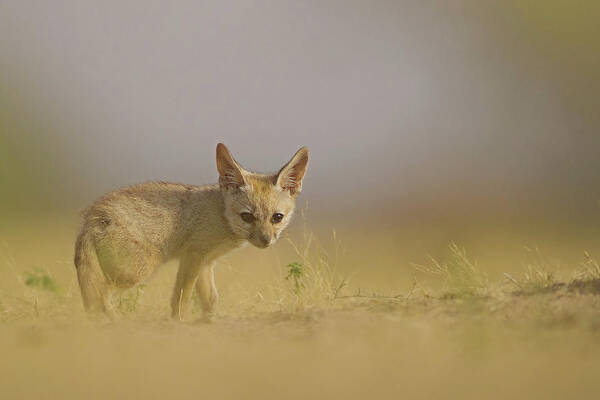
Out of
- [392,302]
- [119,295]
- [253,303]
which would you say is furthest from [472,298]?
[119,295]

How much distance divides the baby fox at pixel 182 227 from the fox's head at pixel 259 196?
0.03 ft

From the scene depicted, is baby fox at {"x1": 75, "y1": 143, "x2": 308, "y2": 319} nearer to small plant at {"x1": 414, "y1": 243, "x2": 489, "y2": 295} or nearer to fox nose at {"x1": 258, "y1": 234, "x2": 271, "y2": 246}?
fox nose at {"x1": 258, "y1": 234, "x2": 271, "y2": 246}

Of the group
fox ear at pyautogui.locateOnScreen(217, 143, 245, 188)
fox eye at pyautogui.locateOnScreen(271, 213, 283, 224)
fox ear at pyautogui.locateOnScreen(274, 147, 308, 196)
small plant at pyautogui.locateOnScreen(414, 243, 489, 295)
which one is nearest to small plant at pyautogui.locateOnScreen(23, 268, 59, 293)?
fox ear at pyautogui.locateOnScreen(217, 143, 245, 188)

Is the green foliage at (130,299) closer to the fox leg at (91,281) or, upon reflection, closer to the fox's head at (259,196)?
the fox leg at (91,281)

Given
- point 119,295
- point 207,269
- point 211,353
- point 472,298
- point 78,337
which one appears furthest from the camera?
point 207,269

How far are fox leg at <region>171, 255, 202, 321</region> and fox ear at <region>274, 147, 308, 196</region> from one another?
1275mm

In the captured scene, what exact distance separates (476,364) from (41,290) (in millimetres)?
4055

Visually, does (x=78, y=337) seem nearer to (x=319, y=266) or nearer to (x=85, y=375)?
(x=85, y=375)

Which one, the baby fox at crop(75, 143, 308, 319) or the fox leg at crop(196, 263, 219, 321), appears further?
the fox leg at crop(196, 263, 219, 321)

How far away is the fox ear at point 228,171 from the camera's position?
702 cm

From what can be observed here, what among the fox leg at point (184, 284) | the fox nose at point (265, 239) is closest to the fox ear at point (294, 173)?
the fox nose at point (265, 239)

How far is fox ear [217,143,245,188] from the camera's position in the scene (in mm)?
7020

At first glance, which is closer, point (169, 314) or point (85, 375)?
point (85, 375)

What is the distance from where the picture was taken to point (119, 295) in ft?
21.8
